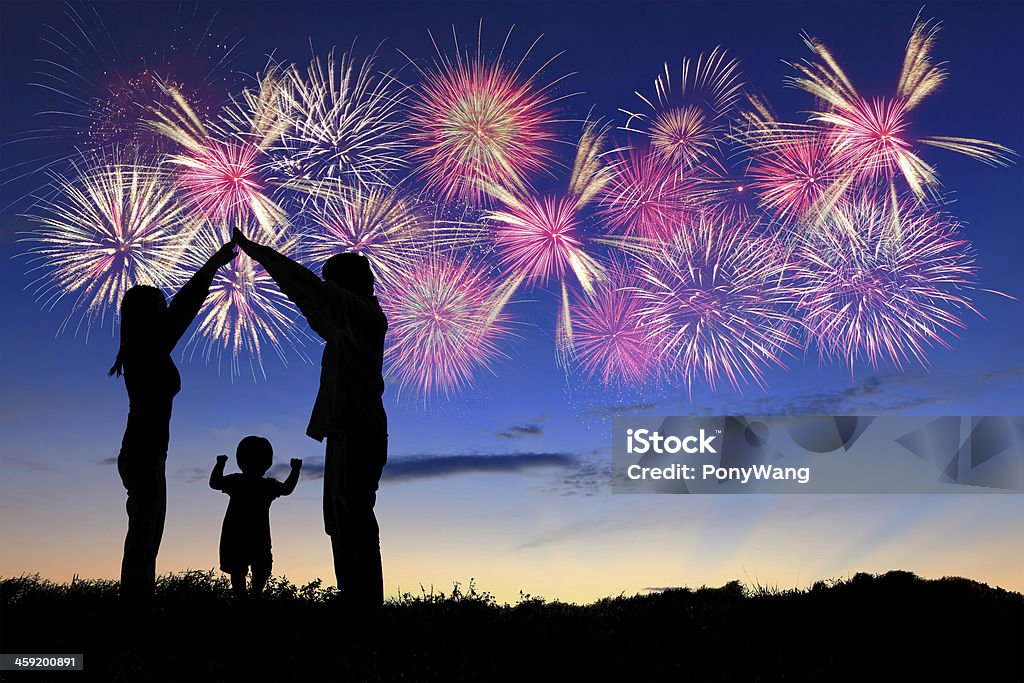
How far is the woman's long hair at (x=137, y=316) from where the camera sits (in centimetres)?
1115

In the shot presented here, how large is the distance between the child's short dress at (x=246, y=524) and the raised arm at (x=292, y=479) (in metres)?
0.06

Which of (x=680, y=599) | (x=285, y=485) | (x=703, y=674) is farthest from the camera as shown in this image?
(x=680, y=599)

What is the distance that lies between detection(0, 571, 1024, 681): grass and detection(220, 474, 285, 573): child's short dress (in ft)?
1.52

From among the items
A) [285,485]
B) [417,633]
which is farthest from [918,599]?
[285,485]

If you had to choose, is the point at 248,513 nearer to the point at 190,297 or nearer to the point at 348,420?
the point at 190,297

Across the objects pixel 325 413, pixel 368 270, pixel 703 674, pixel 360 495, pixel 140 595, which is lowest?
pixel 703 674

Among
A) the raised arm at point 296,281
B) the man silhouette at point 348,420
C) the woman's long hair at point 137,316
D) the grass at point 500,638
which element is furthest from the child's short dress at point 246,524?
the raised arm at point 296,281

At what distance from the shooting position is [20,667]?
9281 millimetres

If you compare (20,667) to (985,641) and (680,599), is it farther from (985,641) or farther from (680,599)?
(985,641)

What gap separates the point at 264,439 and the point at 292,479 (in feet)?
2.42

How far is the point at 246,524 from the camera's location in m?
12.2

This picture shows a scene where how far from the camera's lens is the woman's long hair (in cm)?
1115

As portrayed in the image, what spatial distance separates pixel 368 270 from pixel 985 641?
340 inches

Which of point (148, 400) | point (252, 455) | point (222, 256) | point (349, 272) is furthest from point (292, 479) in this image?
point (349, 272)
